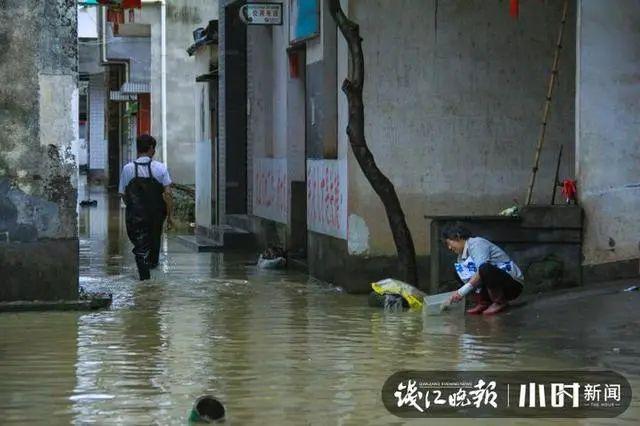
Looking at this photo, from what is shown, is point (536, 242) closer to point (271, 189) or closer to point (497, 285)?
point (497, 285)

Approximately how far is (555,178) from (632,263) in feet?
6.81

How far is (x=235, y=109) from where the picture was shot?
896 inches

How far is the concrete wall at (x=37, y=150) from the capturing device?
12.3 metres

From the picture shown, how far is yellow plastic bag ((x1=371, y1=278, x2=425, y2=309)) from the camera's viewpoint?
12766mm

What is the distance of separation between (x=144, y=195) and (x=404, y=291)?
3.93m

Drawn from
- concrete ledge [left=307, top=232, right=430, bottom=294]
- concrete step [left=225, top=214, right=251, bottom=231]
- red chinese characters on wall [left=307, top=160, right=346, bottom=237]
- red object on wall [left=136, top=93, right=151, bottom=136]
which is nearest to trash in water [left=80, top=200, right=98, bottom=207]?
red object on wall [left=136, top=93, right=151, bottom=136]

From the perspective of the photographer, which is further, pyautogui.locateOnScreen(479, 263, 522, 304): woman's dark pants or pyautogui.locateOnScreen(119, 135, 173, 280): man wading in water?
pyautogui.locateOnScreen(119, 135, 173, 280): man wading in water

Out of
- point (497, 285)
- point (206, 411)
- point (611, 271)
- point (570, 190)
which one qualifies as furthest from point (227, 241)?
point (206, 411)

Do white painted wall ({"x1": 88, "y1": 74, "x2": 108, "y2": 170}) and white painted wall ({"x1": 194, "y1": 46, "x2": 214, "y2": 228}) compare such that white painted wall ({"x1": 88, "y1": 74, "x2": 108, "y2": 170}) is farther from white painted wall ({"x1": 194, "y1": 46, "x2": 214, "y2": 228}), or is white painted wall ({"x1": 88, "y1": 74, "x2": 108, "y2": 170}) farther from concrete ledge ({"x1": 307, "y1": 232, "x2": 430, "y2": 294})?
concrete ledge ({"x1": 307, "y1": 232, "x2": 430, "y2": 294})

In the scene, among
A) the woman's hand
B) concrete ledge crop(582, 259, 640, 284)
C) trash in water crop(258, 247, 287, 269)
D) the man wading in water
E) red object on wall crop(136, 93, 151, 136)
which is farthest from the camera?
red object on wall crop(136, 93, 151, 136)

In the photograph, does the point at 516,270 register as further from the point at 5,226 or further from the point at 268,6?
the point at 268,6

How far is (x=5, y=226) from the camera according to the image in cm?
1232

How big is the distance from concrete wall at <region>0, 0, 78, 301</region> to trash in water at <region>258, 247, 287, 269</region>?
5747 millimetres

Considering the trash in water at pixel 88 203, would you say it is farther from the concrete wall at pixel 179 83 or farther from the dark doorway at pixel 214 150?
the dark doorway at pixel 214 150
